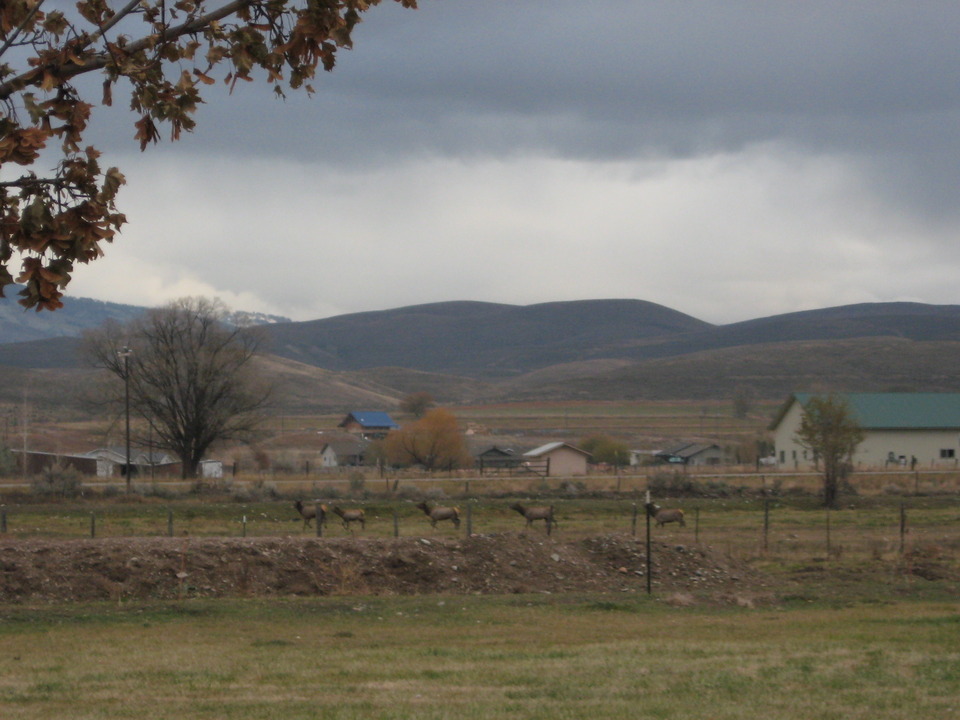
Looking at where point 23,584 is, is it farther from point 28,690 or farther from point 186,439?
point 186,439

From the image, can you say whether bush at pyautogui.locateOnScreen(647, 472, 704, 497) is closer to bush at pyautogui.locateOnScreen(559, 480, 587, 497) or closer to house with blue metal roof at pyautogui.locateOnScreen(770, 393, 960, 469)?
bush at pyautogui.locateOnScreen(559, 480, 587, 497)

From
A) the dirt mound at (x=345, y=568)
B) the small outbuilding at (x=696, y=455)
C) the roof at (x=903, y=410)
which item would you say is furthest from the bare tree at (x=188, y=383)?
the dirt mound at (x=345, y=568)

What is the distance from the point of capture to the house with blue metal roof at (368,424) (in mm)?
133375

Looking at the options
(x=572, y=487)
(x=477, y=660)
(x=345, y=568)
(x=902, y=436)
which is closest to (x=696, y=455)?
(x=902, y=436)

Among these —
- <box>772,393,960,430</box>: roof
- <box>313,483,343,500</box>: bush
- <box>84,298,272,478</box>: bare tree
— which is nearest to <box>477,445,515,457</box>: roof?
<box>772,393,960,430</box>: roof

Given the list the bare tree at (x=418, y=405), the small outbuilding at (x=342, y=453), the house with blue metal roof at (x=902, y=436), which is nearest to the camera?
the house with blue metal roof at (x=902, y=436)

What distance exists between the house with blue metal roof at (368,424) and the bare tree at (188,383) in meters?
61.8

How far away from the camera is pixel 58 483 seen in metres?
50.1

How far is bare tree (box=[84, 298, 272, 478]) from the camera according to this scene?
219 ft

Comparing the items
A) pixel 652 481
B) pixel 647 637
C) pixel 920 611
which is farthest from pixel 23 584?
pixel 652 481

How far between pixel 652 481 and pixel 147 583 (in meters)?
37.0

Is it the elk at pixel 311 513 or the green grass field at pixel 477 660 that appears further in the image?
the elk at pixel 311 513

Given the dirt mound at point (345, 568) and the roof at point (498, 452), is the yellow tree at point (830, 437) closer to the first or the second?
the dirt mound at point (345, 568)

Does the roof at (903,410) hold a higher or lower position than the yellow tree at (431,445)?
higher
